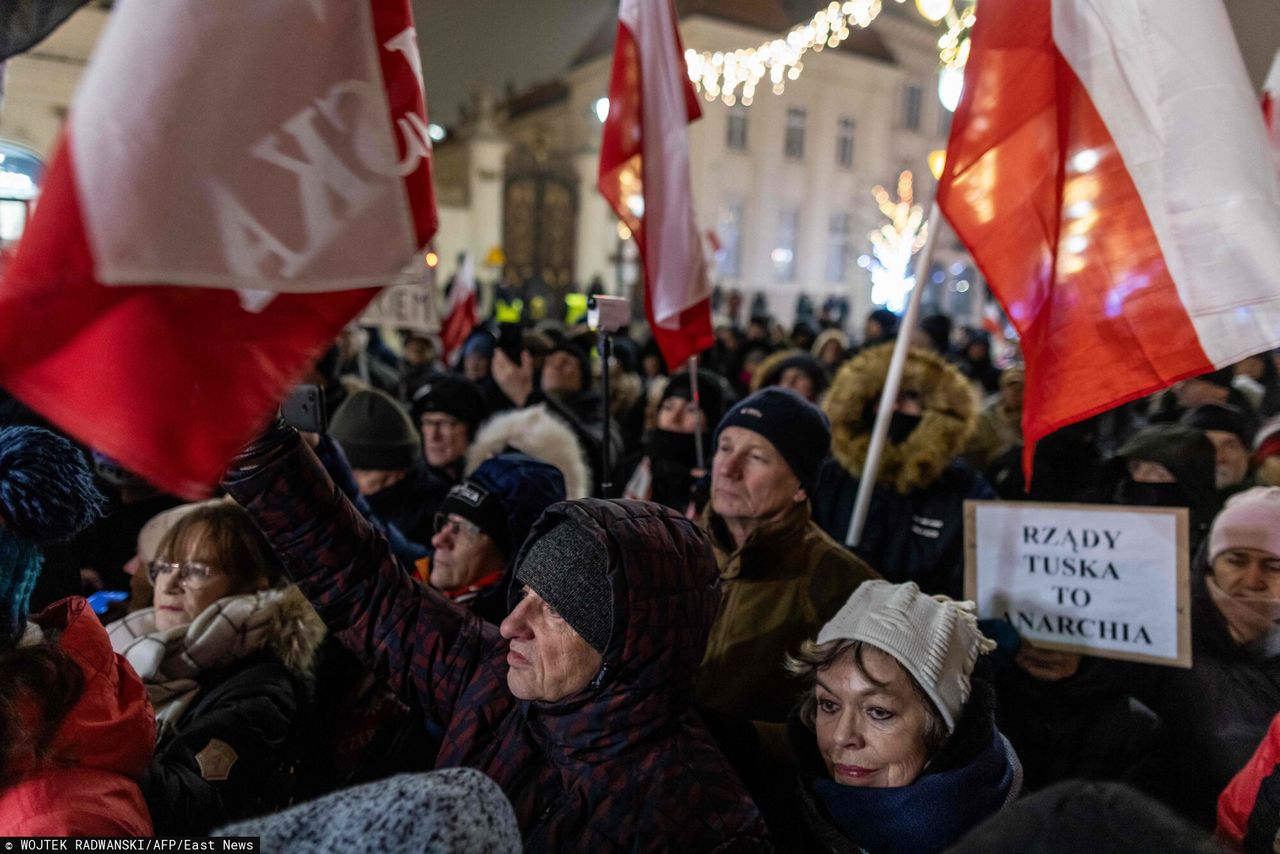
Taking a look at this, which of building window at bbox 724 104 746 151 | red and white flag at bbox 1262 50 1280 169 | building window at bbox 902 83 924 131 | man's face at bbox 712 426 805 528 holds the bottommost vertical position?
man's face at bbox 712 426 805 528

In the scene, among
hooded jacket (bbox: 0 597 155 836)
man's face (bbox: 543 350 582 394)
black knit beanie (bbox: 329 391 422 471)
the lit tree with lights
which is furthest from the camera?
the lit tree with lights

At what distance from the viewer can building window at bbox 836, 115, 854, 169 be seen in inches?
1462

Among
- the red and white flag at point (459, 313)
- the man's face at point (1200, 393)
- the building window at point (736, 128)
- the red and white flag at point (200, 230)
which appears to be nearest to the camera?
the red and white flag at point (200, 230)

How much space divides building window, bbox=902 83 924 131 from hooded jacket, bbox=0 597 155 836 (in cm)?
4177

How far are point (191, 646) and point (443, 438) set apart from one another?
2.41 m

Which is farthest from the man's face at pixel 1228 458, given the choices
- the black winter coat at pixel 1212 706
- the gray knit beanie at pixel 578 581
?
the gray knit beanie at pixel 578 581

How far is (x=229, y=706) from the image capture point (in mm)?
1991

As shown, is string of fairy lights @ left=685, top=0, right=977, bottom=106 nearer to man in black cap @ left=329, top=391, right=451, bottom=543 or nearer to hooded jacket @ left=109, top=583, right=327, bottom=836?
man in black cap @ left=329, top=391, right=451, bottom=543

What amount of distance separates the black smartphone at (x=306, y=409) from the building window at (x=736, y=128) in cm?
3447

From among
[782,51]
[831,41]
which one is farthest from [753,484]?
[782,51]

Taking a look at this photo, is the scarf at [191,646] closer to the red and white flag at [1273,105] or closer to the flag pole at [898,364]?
the flag pole at [898,364]

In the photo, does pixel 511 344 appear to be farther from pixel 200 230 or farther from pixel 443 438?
pixel 200 230

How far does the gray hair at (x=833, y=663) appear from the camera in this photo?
1.87 meters

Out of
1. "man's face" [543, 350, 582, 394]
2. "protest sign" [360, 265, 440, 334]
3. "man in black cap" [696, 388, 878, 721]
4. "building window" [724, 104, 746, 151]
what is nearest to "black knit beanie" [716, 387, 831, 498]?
"man in black cap" [696, 388, 878, 721]
